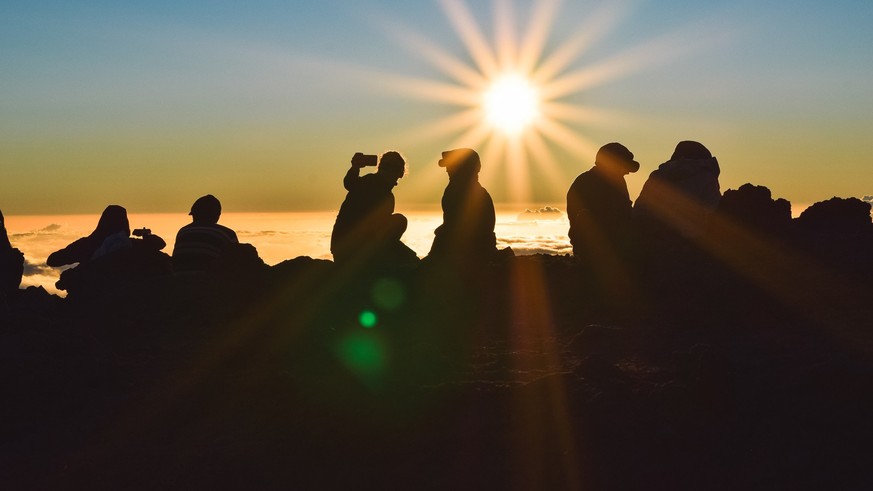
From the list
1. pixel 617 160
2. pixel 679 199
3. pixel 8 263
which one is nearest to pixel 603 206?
pixel 617 160

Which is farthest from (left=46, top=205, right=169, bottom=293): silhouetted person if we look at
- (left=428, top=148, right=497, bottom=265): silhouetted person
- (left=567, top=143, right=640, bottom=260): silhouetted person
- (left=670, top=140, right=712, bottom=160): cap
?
(left=670, top=140, right=712, bottom=160): cap

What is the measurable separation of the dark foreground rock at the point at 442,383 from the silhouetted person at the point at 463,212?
716 millimetres

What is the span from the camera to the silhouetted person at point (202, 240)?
1433 centimetres

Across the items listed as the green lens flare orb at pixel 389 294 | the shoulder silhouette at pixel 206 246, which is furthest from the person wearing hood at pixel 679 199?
the shoulder silhouette at pixel 206 246

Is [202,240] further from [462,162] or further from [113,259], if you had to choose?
[462,162]

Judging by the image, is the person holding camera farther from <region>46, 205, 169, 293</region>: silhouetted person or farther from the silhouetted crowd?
<region>46, 205, 169, 293</region>: silhouetted person

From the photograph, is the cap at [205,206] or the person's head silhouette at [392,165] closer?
the cap at [205,206]

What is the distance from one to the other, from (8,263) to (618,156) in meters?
11.2

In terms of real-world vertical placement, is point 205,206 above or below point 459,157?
below

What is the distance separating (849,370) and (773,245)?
8.35 meters

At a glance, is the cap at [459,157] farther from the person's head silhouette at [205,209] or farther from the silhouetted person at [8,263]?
the silhouetted person at [8,263]

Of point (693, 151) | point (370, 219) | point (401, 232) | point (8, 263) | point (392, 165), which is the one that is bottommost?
point (8, 263)

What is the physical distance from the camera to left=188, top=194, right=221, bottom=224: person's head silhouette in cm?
1441

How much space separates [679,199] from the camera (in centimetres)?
1730
